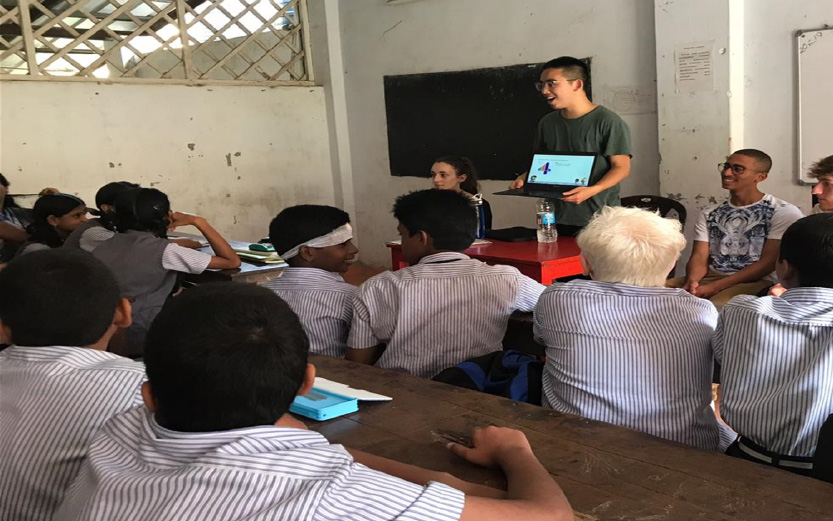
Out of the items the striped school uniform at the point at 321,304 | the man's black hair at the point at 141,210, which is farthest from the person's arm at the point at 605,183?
the man's black hair at the point at 141,210

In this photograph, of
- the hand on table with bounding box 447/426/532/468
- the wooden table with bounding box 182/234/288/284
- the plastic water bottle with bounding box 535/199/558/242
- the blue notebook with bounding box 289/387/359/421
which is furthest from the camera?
the plastic water bottle with bounding box 535/199/558/242

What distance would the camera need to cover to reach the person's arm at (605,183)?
139 inches

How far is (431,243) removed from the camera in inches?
91.7

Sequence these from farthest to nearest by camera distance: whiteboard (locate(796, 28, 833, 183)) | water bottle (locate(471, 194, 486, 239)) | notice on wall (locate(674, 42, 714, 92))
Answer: notice on wall (locate(674, 42, 714, 92)), whiteboard (locate(796, 28, 833, 183)), water bottle (locate(471, 194, 486, 239))

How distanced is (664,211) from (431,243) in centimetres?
237

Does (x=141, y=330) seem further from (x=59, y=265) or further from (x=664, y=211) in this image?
(x=664, y=211)

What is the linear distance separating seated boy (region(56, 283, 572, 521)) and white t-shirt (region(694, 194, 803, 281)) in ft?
8.71

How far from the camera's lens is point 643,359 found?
1.71 metres

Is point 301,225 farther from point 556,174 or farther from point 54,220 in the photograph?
point 54,220

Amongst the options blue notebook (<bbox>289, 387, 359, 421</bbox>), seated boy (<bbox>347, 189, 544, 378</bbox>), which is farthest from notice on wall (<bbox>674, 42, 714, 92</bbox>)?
blue notebook (<bbox>289, 387, 359, 421</bbox>)

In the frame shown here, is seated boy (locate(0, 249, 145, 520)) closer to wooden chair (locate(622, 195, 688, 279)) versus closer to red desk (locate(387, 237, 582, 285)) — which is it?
red desk (locate(387, 237, 582, 285))

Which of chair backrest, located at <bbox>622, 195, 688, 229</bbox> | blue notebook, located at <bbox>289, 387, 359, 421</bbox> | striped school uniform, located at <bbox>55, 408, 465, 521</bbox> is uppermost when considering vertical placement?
striped school uniform, located at <bbox>55, 408, 465, 521</bbox>

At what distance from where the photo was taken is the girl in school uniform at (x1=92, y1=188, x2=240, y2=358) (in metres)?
3.05

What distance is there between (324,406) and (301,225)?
0.97 meters
